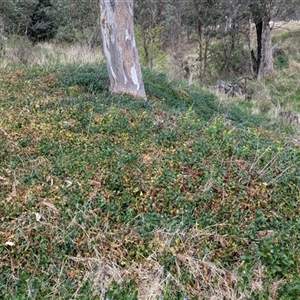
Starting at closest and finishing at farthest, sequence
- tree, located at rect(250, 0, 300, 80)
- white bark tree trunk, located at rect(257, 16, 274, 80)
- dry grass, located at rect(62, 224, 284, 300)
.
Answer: dry grass, located at rect(62, 224, 284, 300)
tree, located at rect(250, 0, 300, 80)
white bark tree trunk, located at rect(257, 16, 274, 80)

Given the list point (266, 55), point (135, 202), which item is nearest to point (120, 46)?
point (135, 202)

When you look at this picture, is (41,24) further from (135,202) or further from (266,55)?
(135,202)

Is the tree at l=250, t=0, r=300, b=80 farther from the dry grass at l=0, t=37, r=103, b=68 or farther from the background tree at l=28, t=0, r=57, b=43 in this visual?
the background tree at l=28, t=0, r=57, b=43

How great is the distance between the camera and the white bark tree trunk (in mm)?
14132

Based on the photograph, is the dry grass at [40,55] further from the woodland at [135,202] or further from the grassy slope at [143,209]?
the grassy slope at [143,209]

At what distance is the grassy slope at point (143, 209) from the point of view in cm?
248

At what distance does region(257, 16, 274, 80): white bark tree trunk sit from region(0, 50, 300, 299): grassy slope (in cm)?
1046

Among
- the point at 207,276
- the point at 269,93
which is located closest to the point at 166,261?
the point at 207,276

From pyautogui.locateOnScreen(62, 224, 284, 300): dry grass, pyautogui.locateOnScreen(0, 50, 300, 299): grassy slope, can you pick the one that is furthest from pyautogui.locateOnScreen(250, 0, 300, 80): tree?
pyautogui.locateOnScreen(62, 224, 284, 300): dry grass

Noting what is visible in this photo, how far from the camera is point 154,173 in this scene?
339cm

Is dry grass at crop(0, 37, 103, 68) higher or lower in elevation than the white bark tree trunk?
higher

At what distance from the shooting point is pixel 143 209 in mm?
3039

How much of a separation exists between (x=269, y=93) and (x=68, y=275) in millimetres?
11167

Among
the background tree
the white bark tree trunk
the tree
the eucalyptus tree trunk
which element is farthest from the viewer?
the white bark tree trunk
